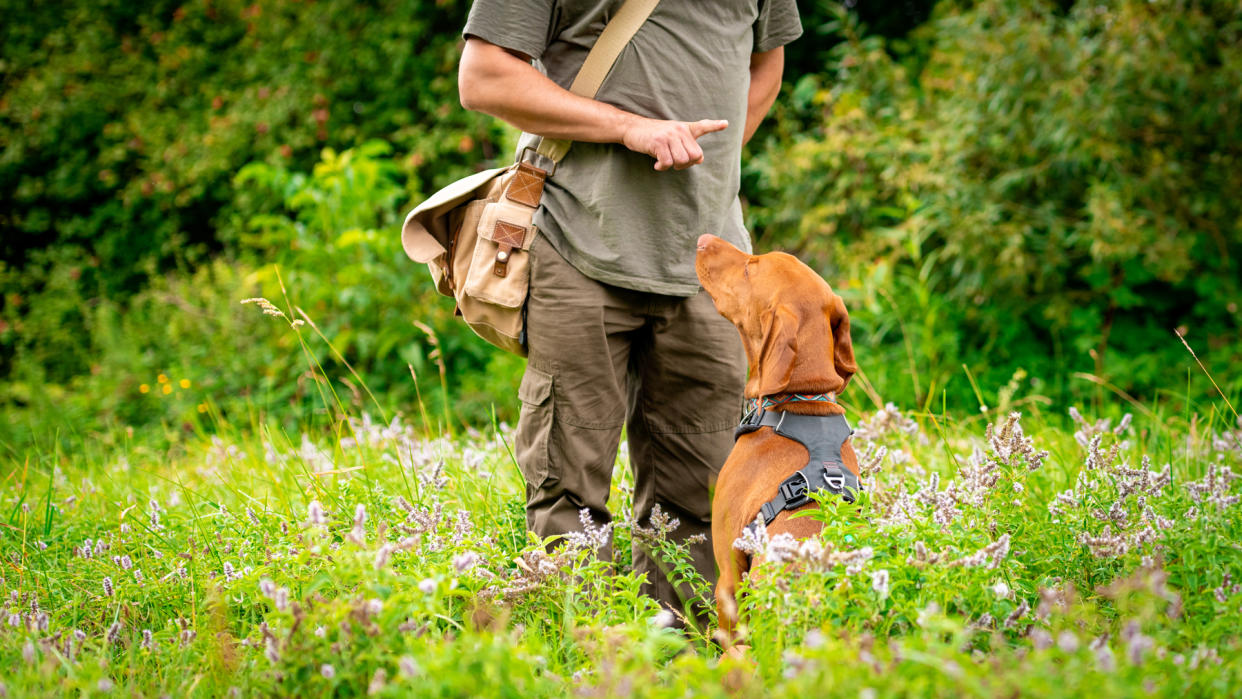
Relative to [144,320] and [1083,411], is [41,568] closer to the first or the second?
[1083,411]

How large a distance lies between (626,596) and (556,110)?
1.25 metres

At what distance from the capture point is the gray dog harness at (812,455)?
224cm

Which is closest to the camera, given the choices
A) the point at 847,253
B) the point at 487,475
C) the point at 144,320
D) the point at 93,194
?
the point at 487,475

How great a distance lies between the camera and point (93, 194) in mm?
11047

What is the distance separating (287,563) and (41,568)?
103 centimetres

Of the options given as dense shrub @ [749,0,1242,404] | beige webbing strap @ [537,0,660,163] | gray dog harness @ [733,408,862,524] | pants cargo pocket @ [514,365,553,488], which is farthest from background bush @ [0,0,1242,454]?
beige webbing strap @ [537,0,660,163]

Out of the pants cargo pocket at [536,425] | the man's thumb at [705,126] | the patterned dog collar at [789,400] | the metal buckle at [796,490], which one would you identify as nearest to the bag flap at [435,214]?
the pants cargo pocket at [536,425]

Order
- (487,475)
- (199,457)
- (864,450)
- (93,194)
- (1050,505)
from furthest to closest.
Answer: (93,194), (199,457), (487,475), (864,450), (1050,505)

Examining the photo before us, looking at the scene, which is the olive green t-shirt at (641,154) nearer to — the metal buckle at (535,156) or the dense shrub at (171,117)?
the metal buckle at (535,156)

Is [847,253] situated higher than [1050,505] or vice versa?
[1050,505]

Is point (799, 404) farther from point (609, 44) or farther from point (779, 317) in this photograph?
point (609, 44)

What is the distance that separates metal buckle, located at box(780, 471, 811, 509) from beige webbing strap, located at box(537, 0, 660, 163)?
1166 mm

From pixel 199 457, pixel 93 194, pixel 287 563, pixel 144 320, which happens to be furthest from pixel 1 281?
pixel 287 563

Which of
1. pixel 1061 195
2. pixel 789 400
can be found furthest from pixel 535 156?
pixel 1061 195
